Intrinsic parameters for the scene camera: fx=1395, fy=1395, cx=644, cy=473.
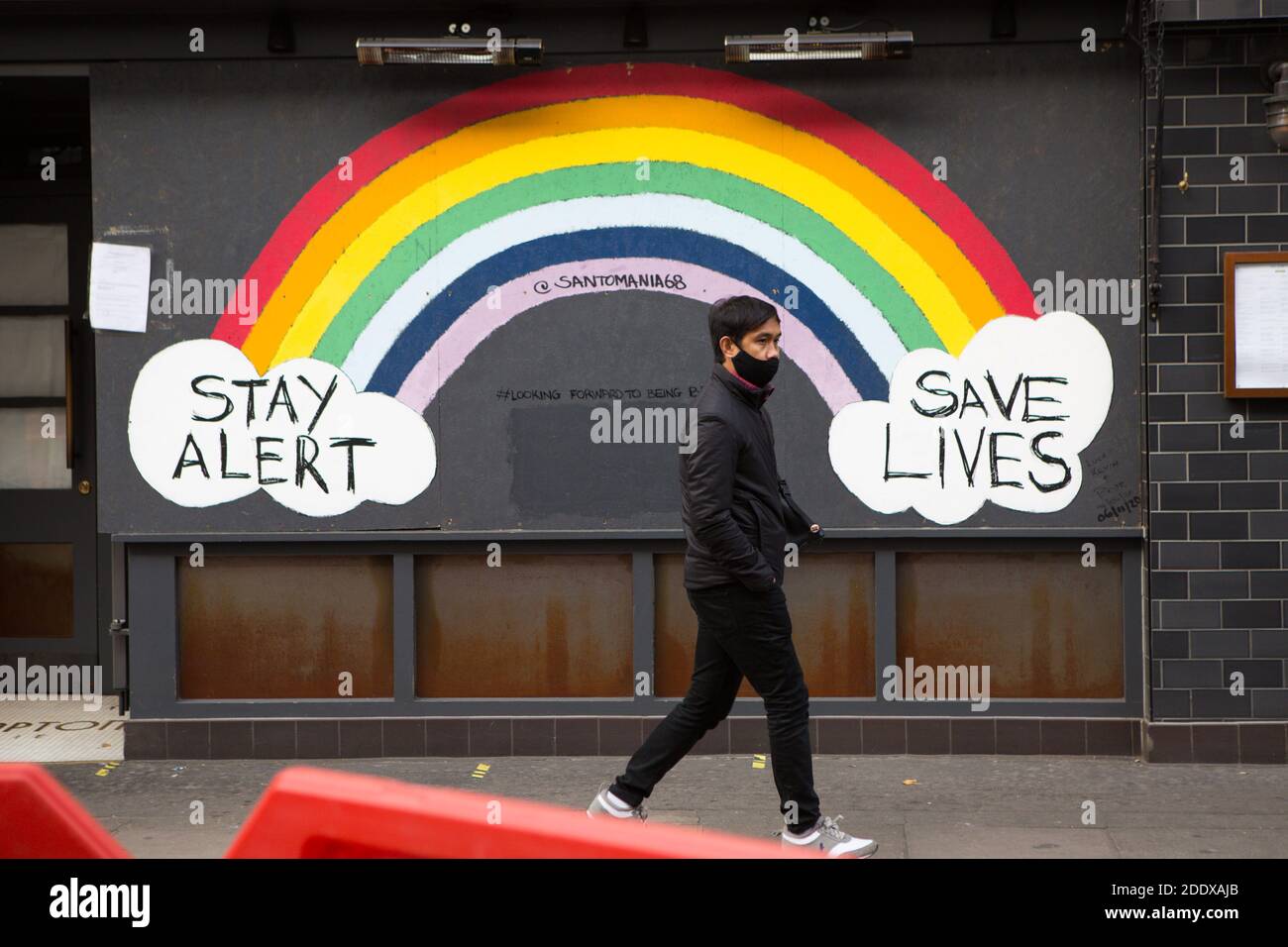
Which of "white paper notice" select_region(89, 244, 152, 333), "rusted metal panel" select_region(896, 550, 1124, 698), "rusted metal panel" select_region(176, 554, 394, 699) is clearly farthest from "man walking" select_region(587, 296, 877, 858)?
"white paper notice" select_region(89, 244, 152, 333)

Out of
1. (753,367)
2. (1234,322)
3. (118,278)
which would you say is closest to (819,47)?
(753,367)

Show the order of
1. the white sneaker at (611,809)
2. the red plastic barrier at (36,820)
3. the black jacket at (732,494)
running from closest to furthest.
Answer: the red plastic barrier at (36,820) < the black jacket at (732,494) < the white sneaker at (611,809)

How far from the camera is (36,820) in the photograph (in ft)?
9.18

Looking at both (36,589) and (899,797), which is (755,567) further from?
(36,589)

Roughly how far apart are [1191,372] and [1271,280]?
0.55m

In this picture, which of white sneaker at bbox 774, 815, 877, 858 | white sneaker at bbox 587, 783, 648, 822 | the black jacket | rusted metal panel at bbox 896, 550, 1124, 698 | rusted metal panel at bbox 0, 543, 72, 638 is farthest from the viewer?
rusted metal panel at bbox 0, 543, 72, 638

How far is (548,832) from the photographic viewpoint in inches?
94.3

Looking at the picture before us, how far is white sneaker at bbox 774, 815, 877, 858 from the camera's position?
4.99m

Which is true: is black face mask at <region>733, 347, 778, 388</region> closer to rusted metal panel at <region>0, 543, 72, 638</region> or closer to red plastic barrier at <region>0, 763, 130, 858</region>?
red plastic barrier at <region>0, 763, 130, 858</region>

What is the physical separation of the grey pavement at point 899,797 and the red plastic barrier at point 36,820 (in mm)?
2737

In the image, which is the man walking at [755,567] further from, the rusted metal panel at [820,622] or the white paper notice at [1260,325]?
the white paper notice at [1260,325]

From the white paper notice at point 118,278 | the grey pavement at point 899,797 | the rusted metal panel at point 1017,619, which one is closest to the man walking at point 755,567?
the grey pavement at point 899,797

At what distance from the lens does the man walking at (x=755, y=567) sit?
4.91 metres
